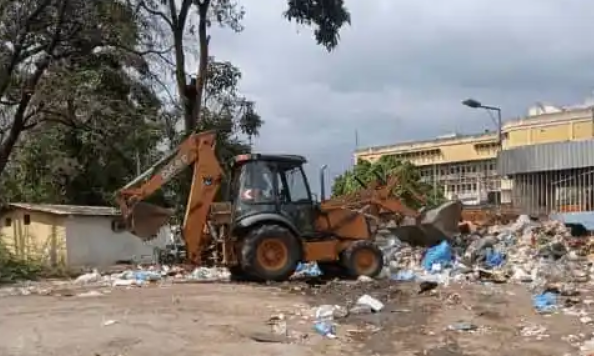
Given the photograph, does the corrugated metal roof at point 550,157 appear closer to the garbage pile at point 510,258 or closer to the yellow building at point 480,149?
the garbage pile at point 510,258

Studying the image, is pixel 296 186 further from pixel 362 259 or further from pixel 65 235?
pixel 65 235

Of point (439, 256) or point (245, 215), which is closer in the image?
point (245, 215)

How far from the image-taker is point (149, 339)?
830cm

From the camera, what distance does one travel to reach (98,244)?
2670 cm

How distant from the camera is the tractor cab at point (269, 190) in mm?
14016

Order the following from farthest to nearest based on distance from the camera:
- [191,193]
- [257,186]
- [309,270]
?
[309,270], [191,193], [257,186]

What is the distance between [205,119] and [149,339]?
14865 mm

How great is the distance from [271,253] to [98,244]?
14.0 meters

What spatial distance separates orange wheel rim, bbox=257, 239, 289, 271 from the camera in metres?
13.9

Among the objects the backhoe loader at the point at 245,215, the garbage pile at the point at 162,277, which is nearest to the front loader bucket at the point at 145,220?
the backhoe loader at the point at 245,215

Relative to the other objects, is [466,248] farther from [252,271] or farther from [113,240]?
[113,240]

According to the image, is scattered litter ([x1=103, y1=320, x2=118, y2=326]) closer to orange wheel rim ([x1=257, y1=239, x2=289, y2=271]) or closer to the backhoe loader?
the backhoe loader

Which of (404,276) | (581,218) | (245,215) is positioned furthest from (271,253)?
(581,218)

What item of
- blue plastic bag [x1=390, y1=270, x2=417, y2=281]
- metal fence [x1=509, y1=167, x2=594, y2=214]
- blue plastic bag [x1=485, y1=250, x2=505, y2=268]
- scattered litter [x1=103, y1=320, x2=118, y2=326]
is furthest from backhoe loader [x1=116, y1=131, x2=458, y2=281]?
metal fence [x1=509, y1=167, x2=594, y2=214]
